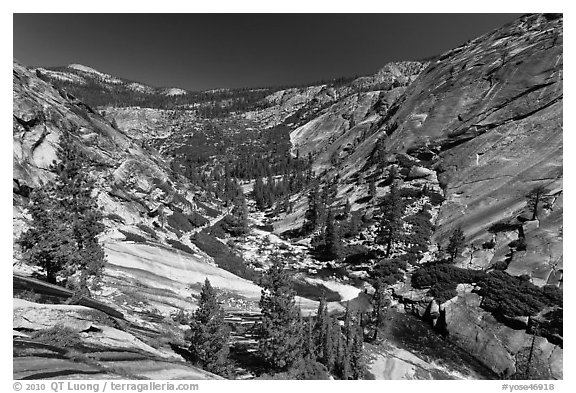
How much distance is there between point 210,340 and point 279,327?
17.2ft

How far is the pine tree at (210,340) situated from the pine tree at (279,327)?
10.3ft

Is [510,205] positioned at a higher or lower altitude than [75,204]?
higher

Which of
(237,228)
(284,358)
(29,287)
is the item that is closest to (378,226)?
(237,228)

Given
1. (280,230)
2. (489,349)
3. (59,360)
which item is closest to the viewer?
(59,360)

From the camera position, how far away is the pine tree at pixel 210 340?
1911 centimetres

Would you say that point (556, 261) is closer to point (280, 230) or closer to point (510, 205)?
point (510, 205)

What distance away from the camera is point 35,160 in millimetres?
43938

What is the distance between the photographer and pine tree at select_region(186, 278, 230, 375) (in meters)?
19.1

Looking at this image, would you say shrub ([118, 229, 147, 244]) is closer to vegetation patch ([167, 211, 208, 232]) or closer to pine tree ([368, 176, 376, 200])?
vegetation patch ([167, 211, 208, 232])

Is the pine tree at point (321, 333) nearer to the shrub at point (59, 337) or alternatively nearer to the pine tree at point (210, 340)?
the pine tree at point (210, 340)

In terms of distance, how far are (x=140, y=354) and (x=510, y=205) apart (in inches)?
2248

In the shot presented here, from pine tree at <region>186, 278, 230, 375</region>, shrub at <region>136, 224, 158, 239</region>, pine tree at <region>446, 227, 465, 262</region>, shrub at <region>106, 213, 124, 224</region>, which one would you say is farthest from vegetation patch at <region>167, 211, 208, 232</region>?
pine tree at <region>446, 227, 465, 262</region>

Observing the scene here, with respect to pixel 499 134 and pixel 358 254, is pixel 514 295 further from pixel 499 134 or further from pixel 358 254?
pixel 499 134

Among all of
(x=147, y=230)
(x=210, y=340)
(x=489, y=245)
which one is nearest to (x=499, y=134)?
(x=489, y=245)
